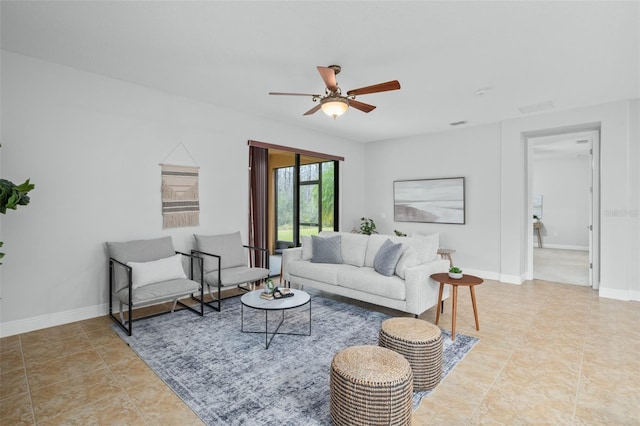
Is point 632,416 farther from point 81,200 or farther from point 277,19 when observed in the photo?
point 81,200

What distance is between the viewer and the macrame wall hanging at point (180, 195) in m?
4.27

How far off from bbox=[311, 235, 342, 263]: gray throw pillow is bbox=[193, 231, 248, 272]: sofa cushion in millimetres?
1028

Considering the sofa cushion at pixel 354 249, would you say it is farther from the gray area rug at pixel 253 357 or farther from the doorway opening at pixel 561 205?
the doorway opening at pixel 561 205

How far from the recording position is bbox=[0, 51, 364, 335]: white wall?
3.24 m

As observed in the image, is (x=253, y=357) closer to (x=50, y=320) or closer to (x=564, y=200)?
(x=50, y=320)

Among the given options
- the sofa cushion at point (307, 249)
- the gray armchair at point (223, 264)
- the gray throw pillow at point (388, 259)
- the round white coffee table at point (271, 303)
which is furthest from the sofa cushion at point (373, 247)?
the gray armchair at point (223, 264)

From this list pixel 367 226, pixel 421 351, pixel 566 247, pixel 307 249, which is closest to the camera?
pixel 421 351

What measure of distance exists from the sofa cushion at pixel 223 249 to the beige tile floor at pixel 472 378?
1291 millimetres

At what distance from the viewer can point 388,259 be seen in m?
3.80

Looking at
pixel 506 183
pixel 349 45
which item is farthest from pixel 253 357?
pixel 506 183

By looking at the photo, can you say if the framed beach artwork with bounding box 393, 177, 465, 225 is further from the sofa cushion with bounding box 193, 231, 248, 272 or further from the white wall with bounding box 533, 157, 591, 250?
the white wall with bounding box 533, 157, 591, 250

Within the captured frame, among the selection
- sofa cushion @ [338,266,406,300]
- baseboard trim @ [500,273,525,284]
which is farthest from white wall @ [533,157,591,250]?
sofa cushion @ [338,266,406,300]

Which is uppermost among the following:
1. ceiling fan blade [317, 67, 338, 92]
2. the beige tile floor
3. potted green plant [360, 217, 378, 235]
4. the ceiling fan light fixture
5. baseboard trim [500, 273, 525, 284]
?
ceiling fan blade [317, 67, 338, 92]

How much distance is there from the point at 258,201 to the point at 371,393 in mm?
4043
